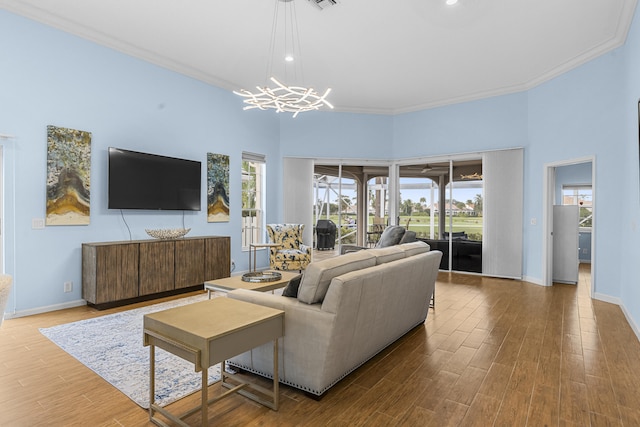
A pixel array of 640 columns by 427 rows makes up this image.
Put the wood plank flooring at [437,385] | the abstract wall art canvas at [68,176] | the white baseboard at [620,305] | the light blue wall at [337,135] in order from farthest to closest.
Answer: the light blue wall at [337,135] < the abstract wall art canvas at [68,176] < the white baseboard at [620,305] < the wood plank flooring at [437,385]

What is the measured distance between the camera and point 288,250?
617 cm

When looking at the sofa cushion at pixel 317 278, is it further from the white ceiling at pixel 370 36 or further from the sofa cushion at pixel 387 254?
the white ceiling at pixel 370 36

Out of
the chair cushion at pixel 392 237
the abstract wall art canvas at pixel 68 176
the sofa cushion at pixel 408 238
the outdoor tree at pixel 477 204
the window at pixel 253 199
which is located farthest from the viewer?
the outdoor tree at pixel 477 204

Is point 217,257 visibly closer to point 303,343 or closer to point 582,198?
point 303,343

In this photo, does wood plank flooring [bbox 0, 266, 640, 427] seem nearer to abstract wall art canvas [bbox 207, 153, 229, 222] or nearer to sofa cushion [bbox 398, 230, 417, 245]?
sofa cushion [bbox 398, 230, 417, 245]

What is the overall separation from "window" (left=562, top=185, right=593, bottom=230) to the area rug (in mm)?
9523

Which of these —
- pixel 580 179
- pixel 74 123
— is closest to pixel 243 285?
pixel 74 123

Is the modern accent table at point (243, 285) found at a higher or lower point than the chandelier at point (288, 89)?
lower

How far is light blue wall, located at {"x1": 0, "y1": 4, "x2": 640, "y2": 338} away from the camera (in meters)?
3.97

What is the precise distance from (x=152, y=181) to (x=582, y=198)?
9.70m

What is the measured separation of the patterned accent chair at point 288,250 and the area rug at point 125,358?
2390mm

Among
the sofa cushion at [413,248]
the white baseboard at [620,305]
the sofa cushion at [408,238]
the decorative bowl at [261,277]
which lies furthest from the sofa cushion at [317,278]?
the white baseboard at [620,305]

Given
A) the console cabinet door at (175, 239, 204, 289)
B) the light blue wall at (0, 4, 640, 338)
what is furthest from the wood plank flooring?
the console cabinet door at (175, 239, 204, 289)

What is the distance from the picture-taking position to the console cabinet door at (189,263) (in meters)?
4.97
